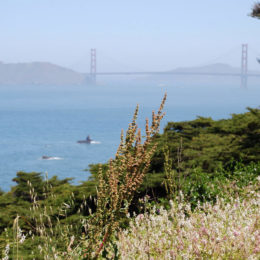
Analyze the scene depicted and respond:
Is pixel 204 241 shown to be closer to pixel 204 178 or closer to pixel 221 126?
pixel 204 178

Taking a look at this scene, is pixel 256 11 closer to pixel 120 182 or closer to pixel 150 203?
pixel 150 203

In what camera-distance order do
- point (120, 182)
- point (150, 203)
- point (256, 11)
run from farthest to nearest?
point (256, 11)
point (150, 203)
point (120, 182)

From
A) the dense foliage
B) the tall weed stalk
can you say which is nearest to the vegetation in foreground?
the tall weed stalk

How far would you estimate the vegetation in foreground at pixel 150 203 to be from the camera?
3.28m

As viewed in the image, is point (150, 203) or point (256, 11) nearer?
point (150, 203)

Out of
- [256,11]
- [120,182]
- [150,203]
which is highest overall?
[256,11]

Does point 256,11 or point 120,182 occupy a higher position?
point 256,11

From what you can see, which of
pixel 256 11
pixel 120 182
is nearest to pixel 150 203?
pixel 120 182

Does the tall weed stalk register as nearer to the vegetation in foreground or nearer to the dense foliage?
the vegetation in foreground

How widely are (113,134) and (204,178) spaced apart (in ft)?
264

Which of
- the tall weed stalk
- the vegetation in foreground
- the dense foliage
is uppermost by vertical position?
the dense foliage

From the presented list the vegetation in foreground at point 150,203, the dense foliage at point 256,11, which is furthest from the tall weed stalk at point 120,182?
the dense foliage at point 256,11

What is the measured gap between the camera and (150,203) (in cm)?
607

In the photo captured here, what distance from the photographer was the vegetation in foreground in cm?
328
